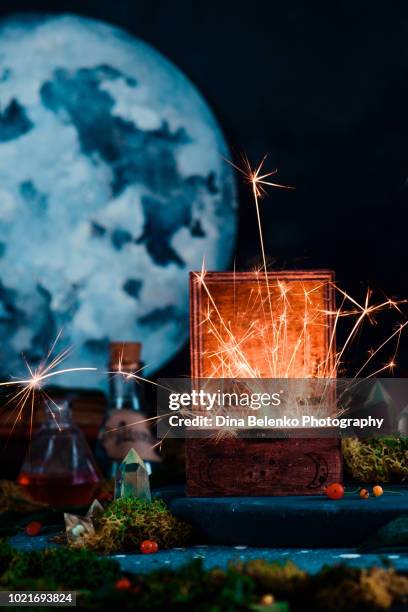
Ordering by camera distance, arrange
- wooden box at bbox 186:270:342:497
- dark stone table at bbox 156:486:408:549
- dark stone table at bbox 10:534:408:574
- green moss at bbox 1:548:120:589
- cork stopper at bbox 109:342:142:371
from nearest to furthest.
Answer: green moss at bbox 1:548:120:589 < dark stone table at bbox 10:534:408:574 < dark stone table at bbox 156:486:408:549 < wooden box at bbox 186:270:342:497 < cork stopper at bbox 109:342:142:371

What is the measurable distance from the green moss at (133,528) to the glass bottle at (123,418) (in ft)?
4.08

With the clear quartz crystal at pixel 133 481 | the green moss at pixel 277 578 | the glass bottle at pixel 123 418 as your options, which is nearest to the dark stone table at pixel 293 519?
the clear quartz crystal at pixel 133 481

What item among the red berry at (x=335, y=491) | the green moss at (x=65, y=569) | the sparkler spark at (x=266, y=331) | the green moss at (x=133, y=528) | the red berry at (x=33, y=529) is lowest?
the green moss at (x=65, y=569)

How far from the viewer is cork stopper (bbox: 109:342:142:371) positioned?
3.36m

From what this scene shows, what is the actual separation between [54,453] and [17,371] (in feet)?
3.92

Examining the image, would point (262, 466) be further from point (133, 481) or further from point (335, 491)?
point (133, 481)

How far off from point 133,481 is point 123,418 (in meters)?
1.24

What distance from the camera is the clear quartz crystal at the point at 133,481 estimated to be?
216cm

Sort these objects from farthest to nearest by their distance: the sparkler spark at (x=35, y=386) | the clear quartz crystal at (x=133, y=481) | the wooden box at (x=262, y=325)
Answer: the sparkler spark at (x=35, y=386) → the wooden box at (x=262, y=325) → the clear quartz crystal at (x=133, y=481)

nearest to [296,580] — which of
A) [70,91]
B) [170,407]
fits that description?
[170,407]

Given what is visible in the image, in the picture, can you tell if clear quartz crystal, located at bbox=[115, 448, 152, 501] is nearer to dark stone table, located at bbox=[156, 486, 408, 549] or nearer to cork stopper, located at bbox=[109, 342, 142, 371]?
dark stone table, located at bbox=[156, 486, 408, 549]

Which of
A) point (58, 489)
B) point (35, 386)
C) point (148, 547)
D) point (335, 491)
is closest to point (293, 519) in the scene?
point (335, 491)

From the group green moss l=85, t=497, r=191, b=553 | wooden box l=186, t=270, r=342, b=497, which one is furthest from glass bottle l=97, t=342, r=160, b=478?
green moss l=85, t=497, r=191, b=553

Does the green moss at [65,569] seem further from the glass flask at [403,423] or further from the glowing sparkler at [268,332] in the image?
the glass flask at [403,423]
